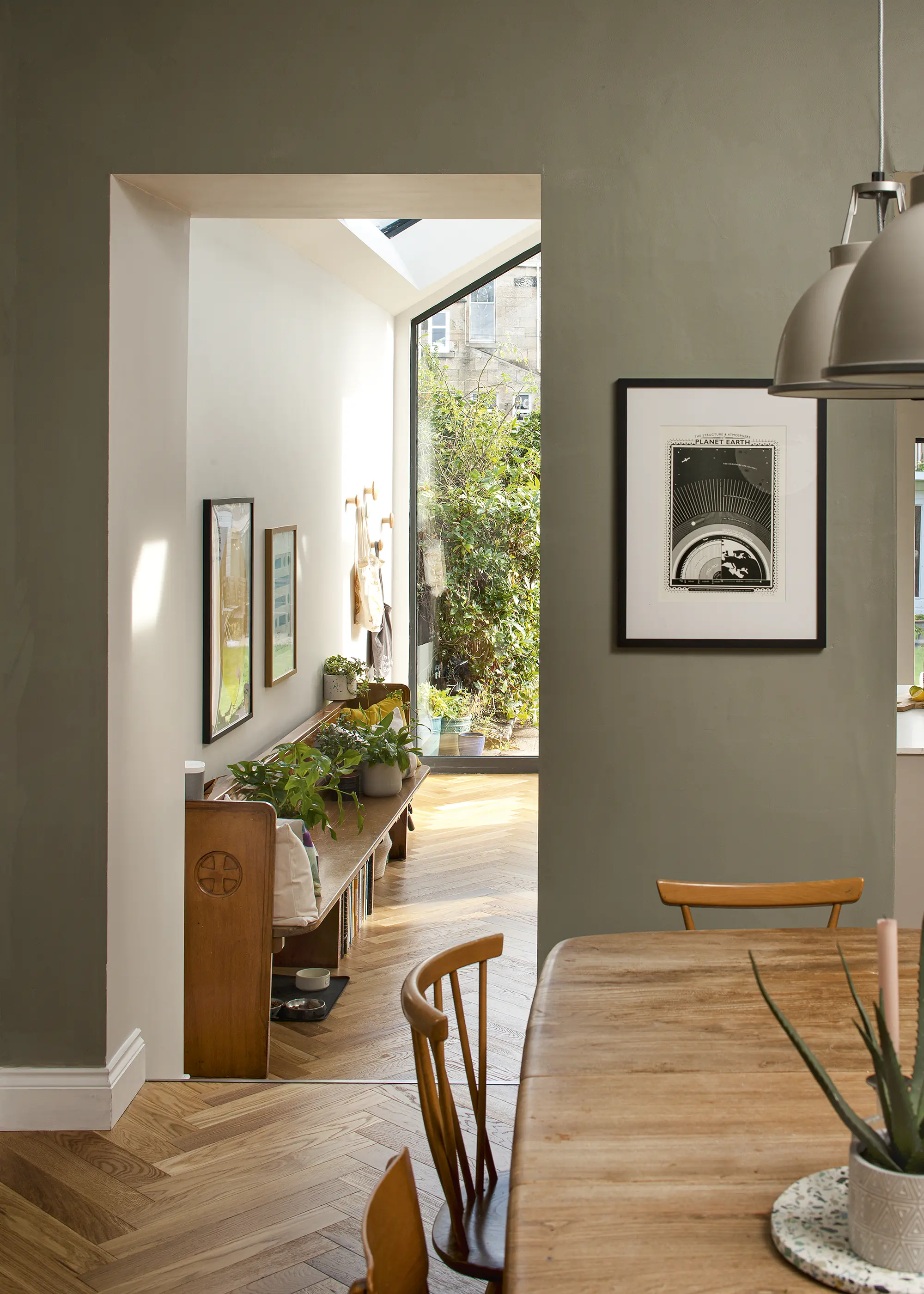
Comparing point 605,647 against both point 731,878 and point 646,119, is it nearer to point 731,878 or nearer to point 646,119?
point 731,878

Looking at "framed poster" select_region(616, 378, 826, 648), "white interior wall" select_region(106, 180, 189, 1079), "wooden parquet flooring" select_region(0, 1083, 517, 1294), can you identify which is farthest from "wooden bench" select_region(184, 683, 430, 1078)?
"framed poster" select_region(616, 378, 826, 648)

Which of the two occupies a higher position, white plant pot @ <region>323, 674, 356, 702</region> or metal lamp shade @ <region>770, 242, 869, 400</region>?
metal lamp shade @ <region>770, 242, 869, 400</region>

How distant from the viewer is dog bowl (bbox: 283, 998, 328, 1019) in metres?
4.24

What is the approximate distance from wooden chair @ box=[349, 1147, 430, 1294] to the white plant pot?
5337mm

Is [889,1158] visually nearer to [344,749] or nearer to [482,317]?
[344,749]

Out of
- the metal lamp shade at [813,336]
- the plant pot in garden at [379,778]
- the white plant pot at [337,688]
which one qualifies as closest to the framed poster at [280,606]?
the plant pot in garden at [379,778]

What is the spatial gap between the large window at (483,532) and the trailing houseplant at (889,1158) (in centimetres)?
714

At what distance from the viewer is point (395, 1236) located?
1228 mm

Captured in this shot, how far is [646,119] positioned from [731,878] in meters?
1.87

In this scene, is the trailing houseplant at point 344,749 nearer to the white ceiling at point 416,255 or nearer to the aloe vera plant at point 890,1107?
the white ceiling at point 416,255

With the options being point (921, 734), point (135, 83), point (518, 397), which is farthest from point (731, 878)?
point (518, 397)

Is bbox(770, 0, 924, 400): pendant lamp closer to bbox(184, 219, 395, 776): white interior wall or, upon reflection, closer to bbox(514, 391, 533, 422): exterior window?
bbox(184, 219, 395, 776): white interior wall

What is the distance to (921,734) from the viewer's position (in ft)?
13.2

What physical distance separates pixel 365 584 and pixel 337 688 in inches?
38.4
